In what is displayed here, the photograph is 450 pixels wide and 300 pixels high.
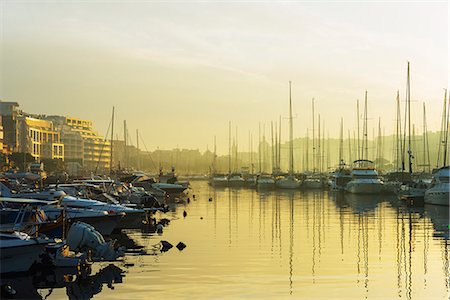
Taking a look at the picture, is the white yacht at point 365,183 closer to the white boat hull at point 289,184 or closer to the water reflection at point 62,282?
the white boat hull at point 289,184

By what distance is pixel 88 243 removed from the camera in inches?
1535

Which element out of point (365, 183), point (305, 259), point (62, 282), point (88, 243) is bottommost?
point (305, 259)

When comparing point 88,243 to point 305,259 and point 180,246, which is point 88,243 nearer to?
point 180,246

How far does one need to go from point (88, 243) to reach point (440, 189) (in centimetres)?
5691

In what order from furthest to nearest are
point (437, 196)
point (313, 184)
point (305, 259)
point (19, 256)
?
point (313, 184)
point (437, 196)
point (305, 259)
point (19, 256)

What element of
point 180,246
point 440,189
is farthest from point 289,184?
point 180,246

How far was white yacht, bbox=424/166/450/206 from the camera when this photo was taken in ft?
278

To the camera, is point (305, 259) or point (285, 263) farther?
point (305, 259)

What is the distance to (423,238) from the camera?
51719 mm

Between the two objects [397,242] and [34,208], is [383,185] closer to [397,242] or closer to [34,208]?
[397,242]

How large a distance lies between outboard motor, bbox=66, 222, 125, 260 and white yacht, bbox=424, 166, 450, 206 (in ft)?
178

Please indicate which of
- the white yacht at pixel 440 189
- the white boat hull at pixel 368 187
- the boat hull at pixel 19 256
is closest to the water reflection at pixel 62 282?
the boat hull at pixel 19 256

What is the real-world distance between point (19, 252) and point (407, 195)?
70846 millimetres

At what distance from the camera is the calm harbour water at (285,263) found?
31078 millimetres
